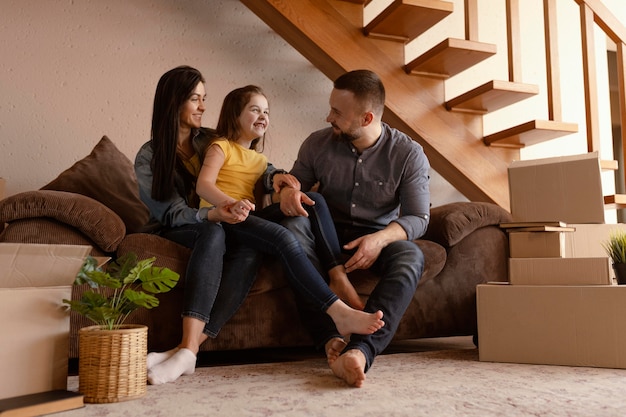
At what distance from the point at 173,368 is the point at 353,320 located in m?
0.48

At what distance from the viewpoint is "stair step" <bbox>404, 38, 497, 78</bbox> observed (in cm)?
271

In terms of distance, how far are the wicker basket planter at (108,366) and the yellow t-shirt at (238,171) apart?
76cm

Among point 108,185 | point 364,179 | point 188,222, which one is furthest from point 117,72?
point 364,179

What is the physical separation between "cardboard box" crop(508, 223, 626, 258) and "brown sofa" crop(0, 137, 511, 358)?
25 centimetres

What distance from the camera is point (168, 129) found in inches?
79.0

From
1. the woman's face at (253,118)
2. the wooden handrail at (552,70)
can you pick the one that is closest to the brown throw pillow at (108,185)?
the woman's face at (253,118)

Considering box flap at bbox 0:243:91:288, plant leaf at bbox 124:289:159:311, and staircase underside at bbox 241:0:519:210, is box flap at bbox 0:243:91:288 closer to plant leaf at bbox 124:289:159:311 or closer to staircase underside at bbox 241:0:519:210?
plant leaf at bbox 124:289:159:311

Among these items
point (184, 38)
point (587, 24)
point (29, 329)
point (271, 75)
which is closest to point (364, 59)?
point (271, 75)

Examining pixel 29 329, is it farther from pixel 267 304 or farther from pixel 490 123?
pixel 490 123

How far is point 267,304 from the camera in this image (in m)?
1.88

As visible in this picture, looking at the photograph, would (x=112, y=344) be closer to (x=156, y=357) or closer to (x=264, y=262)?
(x=156, y=357)

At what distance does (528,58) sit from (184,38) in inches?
84.8

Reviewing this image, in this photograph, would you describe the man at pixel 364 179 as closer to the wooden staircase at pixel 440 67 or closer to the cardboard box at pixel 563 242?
the cardboard box at pixel 563 242

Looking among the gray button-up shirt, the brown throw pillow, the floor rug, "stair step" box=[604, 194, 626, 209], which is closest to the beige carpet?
the floor rug
